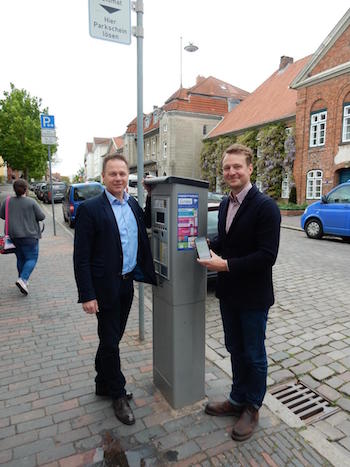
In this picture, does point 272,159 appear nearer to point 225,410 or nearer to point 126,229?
point 126,229

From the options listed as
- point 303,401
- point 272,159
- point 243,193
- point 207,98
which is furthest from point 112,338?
point 207,98

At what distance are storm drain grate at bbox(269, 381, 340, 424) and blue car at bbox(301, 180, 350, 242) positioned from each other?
28.2ft

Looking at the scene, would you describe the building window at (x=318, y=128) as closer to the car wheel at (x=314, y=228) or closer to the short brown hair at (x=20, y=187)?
the car wheel at (x=314, y=228)

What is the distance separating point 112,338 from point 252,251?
4.21 ft

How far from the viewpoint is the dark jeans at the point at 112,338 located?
2.71 m

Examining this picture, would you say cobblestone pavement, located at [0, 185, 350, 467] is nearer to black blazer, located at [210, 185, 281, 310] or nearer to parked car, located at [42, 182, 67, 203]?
black blazer, located at [210, 185, 281, 310]

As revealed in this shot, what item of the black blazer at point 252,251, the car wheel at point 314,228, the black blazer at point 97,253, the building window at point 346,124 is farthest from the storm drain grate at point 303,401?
the building window at point 346,124

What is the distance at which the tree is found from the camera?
31.2 metres

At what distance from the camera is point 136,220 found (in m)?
2.79

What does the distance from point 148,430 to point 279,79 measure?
115 ft

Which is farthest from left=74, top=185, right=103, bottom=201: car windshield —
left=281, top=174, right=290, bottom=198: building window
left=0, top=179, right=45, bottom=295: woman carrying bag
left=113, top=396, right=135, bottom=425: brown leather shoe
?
left=281, top=174, right=290, bottom=198: building window

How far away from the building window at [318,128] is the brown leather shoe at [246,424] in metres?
22.3

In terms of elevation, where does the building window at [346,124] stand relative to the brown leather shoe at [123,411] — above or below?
above

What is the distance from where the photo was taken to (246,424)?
99.0 inches
